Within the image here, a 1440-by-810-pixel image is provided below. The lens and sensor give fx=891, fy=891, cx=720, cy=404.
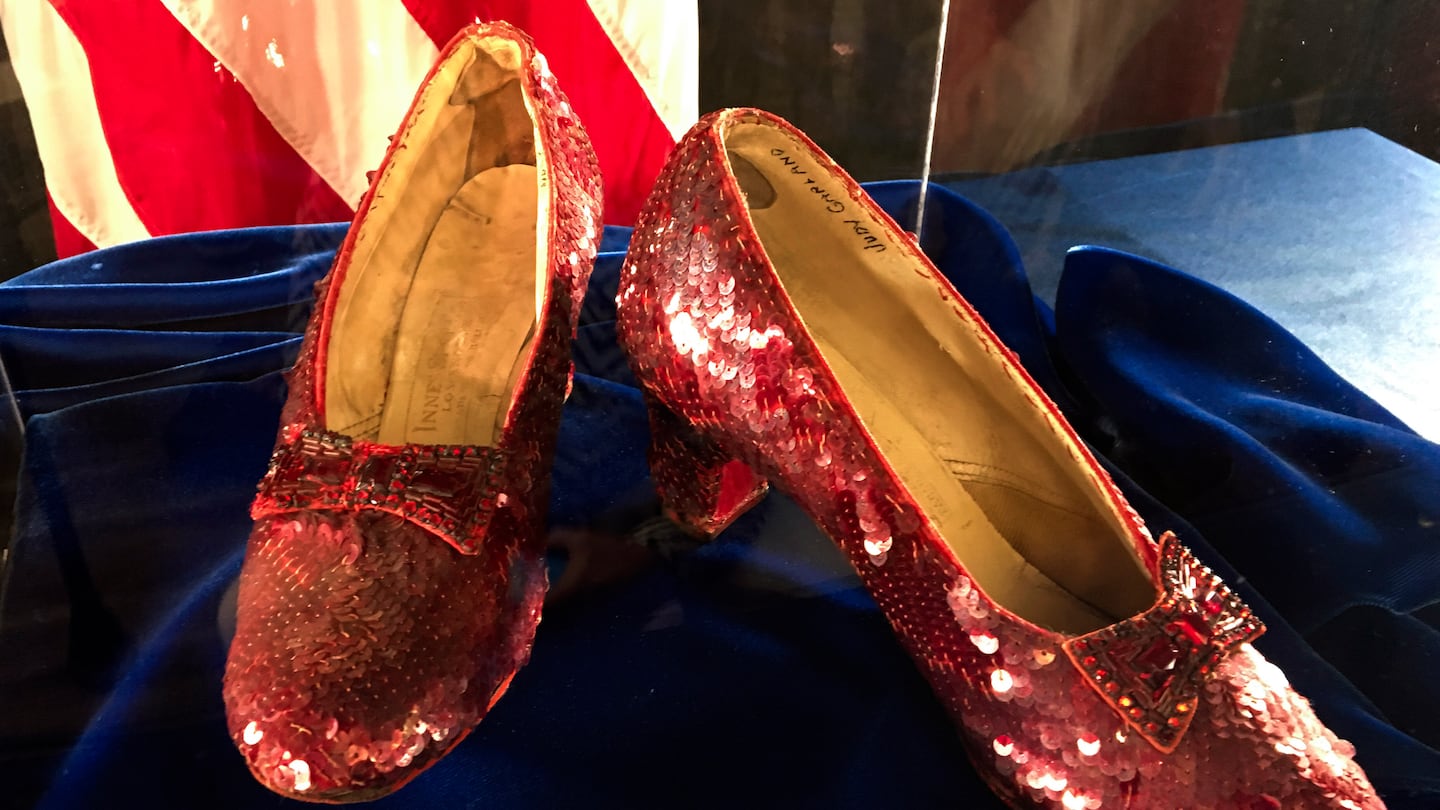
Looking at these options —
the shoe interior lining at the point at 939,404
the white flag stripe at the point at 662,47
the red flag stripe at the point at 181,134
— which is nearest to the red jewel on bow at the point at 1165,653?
the shoe interior lining at the point at 939,404

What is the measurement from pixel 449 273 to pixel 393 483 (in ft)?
1.12

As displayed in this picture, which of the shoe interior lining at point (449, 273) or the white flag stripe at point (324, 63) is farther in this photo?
the white flag stripe at point (324, 63)

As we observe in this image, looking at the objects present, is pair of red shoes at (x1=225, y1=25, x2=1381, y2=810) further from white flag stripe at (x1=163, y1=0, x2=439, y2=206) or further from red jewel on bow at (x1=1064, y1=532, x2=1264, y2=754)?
white flag stripe at (x1=163, y1=0, x2=439, y2=206)

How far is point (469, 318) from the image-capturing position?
2.65 ft

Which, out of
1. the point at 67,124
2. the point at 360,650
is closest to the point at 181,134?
the point at 67,124

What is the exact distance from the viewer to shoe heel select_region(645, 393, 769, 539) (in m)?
0.67

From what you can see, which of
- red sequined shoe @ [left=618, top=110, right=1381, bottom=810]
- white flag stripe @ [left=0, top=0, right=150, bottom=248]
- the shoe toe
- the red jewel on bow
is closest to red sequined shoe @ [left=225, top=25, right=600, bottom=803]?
the shoe toe

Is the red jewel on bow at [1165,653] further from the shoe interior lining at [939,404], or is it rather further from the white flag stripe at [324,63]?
the white flag stripe at [324,63]

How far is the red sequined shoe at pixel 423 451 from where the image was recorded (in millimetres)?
445

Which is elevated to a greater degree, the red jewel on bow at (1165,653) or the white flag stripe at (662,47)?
the white flag stripe at (662,47)

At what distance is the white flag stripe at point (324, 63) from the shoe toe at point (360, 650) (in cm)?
A: 71

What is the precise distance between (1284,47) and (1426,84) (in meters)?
0.13
